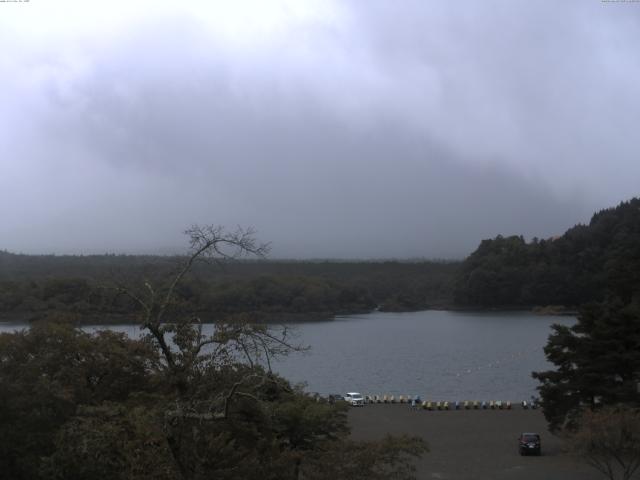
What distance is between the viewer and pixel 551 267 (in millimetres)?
97000

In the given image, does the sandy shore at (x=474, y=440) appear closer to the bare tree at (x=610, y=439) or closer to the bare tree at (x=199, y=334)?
the bare tree at (x=610, y=439)

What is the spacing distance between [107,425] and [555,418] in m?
16.1

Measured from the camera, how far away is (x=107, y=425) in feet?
25.0

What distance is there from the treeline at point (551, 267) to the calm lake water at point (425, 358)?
914 cm

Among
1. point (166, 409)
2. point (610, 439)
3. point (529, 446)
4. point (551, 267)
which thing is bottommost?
point (529, 446)

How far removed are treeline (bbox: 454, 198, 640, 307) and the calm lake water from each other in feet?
30.0

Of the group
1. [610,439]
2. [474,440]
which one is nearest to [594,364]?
[474,440]

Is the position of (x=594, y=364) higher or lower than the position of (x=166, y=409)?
lower

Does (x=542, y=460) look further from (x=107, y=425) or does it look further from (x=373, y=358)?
(x=373, y=358)

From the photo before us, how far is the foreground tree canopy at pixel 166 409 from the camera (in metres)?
6.86

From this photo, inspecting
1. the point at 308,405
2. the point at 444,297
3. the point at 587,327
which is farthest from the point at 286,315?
the point at 308,405

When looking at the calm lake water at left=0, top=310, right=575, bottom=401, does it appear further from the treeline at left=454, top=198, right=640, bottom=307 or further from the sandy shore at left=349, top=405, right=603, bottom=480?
the treeline at left=454, top=198, right=640, bottom=307

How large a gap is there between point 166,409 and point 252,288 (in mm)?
75665

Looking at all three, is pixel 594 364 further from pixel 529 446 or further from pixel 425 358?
pixel 425 358
